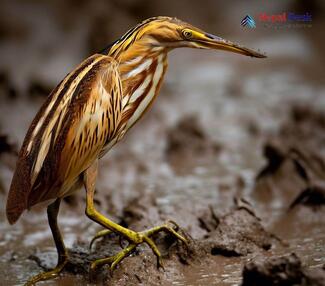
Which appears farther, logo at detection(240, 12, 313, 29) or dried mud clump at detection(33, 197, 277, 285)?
logo at detection(240, 12, 313, 29)

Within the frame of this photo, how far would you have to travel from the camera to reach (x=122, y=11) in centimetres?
820

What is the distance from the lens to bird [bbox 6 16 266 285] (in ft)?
10.6

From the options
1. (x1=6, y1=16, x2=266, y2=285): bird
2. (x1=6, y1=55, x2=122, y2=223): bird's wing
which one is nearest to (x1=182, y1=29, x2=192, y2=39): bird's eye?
(x1=6, y1=16, x2=266, y2=285): bird

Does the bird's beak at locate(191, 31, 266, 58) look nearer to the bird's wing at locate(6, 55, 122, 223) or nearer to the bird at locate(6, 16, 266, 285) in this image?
the bird at locate(6, 16, 266, 285)

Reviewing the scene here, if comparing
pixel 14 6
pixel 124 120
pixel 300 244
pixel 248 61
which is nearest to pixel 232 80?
pixel 248 61

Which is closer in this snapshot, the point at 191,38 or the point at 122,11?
the point at 191,38

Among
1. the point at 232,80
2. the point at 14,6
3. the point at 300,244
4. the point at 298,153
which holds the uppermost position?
the point at 14,6

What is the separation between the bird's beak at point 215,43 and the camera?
3500 mm

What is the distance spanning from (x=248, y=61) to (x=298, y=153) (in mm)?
3644

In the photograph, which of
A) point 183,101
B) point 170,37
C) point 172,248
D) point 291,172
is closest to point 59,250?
point 172,248

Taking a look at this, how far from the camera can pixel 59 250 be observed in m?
3.63

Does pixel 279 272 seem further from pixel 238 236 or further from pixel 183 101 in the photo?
pixel 183 101

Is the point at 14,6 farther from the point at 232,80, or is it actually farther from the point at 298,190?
the point at 298,190

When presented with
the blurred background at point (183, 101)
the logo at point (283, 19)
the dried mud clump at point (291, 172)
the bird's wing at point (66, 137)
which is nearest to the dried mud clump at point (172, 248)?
the blurred background at point (183, 101)
